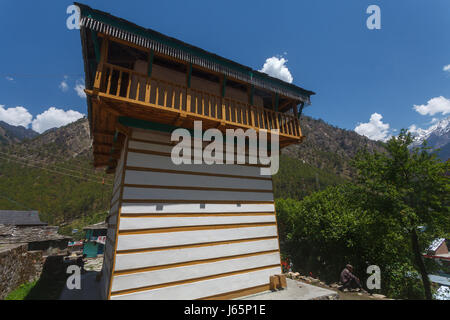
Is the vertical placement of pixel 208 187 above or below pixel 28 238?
above

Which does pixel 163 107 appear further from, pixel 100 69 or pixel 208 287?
pixel 208 287

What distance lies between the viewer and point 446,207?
9039 mm

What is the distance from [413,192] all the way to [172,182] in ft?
37.5

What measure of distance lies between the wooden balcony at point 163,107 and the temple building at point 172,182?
3 cm

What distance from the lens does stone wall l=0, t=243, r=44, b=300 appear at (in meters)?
8.82

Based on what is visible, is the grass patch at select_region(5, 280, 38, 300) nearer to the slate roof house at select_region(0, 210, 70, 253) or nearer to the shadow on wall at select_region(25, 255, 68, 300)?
the shadow on wall at select_region(25, 255, 68, 300)

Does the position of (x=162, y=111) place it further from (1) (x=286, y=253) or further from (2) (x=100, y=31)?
(1) (x=286, y=253)

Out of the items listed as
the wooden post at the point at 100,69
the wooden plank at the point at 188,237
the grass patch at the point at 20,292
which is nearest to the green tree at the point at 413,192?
the wooden plank at the point at 188,237

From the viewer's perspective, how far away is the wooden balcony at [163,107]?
4816 mm

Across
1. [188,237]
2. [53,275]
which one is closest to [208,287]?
[188,237]

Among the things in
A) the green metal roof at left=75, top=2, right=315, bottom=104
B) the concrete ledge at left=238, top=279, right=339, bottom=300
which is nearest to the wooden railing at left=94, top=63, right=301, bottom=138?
the green metal roof at left=75, top=2, right=315, bottom=104

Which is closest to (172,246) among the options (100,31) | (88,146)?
(100,31)

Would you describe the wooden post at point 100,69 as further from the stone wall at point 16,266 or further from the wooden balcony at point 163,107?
the stone wall at point 16,266
